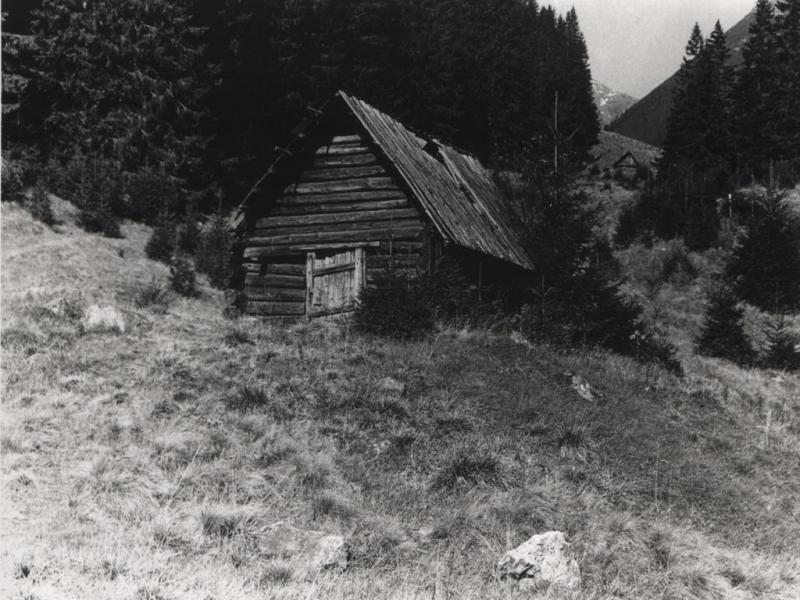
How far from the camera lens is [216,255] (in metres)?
26.8

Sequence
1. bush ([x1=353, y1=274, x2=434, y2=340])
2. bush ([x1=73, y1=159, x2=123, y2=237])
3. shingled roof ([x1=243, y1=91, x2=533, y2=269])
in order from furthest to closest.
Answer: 1. bush ([x1=73, y1=159, x2=123, y2=237])
2. shingled roof ([x1=243, y1=91, x2=533, y2=269])
3. bush ([x1=353, y1=274, x2=434, y2=340])

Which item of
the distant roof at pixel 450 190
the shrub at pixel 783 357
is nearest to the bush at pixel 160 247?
the distant roof at pixel 450 190

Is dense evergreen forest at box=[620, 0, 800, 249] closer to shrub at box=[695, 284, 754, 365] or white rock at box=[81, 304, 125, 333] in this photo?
shrub at box=[695, 284, 754, 365]

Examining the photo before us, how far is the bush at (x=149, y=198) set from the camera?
104ft

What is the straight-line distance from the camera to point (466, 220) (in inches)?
784

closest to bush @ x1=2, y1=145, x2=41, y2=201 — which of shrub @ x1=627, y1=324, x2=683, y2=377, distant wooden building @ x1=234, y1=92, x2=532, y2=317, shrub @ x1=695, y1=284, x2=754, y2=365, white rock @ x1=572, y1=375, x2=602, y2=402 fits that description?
distant wooden building @ x1=234, y1=92, x2=532, y2=317

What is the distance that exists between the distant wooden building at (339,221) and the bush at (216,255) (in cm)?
599

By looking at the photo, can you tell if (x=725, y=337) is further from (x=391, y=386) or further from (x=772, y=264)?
(x=391, y=386)

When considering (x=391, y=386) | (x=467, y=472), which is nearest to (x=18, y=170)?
(x=391, y=386)

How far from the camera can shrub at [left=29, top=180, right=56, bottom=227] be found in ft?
84.1

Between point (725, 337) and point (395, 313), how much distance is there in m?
12.8

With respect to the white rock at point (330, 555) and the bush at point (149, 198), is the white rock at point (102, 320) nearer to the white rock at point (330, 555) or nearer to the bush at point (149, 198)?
the white rock at point (330, 555)

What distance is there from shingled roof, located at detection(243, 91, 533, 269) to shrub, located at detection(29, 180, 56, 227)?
1148cm

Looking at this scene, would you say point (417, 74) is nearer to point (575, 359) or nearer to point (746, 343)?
point (746, 343)
